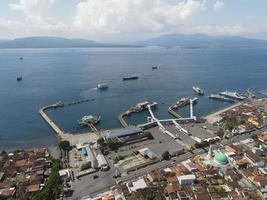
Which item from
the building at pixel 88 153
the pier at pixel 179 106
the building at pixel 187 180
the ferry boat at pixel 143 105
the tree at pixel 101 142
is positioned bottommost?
the pier at pixel 179 106

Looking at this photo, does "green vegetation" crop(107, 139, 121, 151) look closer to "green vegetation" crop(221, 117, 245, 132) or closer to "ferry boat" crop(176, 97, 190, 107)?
"green vegetation" crop(221, 117, 245, 132)

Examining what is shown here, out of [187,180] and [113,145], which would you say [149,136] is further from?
[187,180]

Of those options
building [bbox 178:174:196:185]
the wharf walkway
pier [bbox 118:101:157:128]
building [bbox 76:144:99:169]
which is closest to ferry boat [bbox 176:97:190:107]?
pier [bbox 118:101:157:128]

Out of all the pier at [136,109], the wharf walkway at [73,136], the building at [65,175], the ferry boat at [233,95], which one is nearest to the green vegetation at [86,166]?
the building at [65,175]

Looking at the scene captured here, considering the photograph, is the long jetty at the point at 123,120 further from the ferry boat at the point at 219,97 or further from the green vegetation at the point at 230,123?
the ferry boat at the point at 219,97

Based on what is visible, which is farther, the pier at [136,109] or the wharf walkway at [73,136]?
the pier at [136,109]

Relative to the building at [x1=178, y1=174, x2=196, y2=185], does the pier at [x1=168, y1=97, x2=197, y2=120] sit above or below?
below

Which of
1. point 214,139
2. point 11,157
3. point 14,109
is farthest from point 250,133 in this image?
point 14,109

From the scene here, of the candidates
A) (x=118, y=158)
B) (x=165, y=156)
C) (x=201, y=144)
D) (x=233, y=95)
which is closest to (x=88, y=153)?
(x=118, y=158)

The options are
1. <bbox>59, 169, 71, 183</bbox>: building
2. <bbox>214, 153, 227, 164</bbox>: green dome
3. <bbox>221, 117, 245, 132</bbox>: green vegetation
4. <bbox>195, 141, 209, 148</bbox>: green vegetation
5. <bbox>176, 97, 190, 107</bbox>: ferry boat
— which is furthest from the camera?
<bbox>176, 97, 190, 107</bbox>: ferry boat
